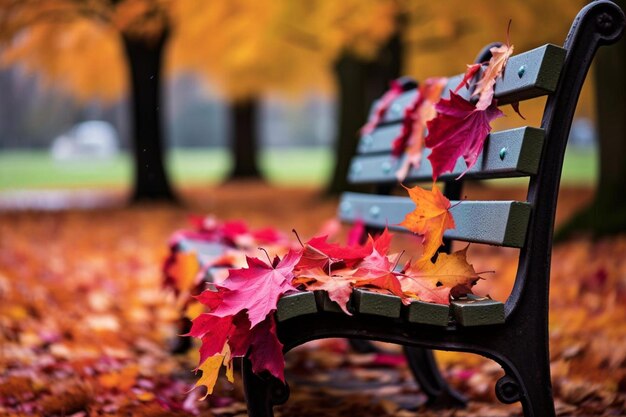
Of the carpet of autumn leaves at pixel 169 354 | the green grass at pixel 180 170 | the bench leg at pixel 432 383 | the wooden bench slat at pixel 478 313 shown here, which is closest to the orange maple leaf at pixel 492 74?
the wooden bench slat at pixel 478 313

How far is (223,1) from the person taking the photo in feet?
34.2

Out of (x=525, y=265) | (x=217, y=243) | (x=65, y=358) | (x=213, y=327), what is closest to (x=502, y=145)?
(x=525, y=265)

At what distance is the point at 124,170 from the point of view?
3177 centimetres

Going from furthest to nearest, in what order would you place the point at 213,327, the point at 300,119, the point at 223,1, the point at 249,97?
the point at 300,119
the point at 249,97
the point at 223,1
the point at 213,327

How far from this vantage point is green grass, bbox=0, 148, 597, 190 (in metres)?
22.1

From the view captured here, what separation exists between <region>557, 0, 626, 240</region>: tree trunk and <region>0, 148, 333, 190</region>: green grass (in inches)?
595

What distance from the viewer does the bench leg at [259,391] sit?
185 centimetres

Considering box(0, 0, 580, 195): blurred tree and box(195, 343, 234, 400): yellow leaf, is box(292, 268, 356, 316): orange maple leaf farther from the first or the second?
box(0, 0, 580, 195): blurred tree

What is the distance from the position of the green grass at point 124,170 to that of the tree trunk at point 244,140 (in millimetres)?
916

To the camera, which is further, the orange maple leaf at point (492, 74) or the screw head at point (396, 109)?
the screw head at point (396, 109)

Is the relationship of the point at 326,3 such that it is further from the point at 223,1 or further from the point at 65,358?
the point at 65,358

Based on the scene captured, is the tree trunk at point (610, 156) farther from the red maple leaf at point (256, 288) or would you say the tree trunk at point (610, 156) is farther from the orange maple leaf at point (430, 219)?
the red maple leaf at point (256, 288)

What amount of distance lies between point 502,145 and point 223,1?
8868 millimetres

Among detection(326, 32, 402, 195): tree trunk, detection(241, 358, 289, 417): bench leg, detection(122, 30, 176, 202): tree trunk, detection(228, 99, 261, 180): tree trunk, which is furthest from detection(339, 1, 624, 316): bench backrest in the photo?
detection(228, 99, 261, 180): tree trunk
